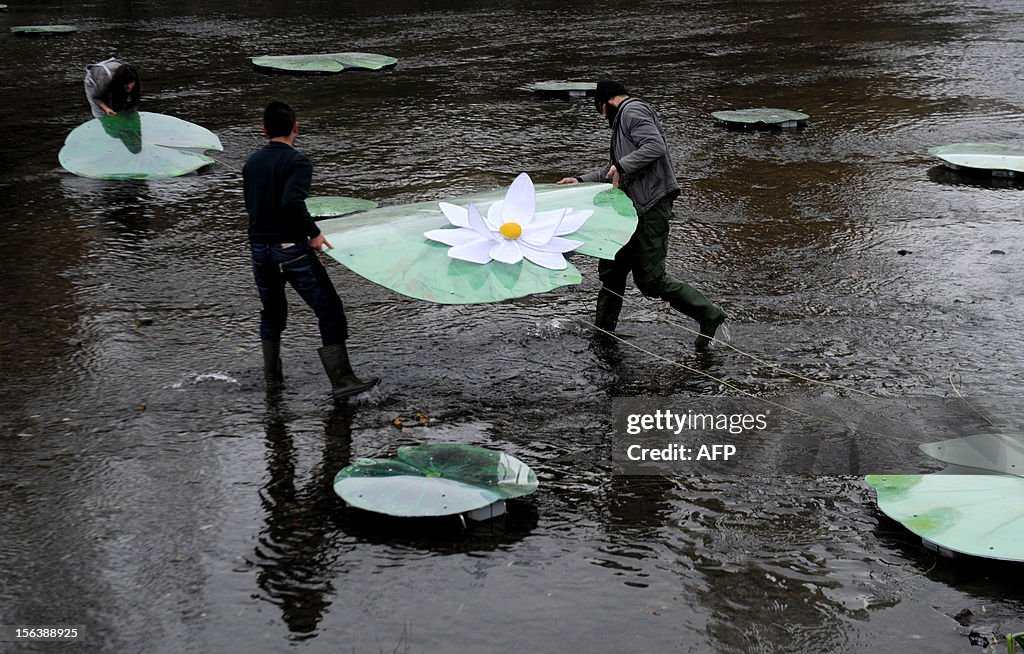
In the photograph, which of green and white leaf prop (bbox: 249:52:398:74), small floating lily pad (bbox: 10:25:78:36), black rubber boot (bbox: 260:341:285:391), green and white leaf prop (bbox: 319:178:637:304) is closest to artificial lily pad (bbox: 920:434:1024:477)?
green and white leaf prop (bbox: 319:178:637:304)

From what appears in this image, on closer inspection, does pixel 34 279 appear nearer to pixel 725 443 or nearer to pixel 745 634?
pixel 725 443

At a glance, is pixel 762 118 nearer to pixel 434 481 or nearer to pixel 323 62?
pixel 323 62

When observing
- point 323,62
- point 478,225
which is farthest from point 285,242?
point 323,62

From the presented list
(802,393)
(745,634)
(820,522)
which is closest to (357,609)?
(745,634)

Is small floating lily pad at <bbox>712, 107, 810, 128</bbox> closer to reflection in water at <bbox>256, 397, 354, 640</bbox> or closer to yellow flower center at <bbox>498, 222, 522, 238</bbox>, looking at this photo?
yellow flower center at <bbox>498, 222, 522, 238</bbox>

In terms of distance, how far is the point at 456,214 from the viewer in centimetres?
548

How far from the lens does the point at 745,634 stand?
385 centimetres

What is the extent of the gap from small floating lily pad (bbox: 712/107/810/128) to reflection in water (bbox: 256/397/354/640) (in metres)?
7.59

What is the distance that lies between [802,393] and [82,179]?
7.20 m

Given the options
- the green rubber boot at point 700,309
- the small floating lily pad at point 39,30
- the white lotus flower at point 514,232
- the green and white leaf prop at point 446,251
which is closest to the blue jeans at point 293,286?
the green and white leaf prop at point 446,251

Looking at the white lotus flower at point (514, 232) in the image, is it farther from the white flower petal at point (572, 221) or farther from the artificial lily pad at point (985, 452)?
the artificial lily pad at point (985, 452)

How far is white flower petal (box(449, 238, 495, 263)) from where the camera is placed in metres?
5.14

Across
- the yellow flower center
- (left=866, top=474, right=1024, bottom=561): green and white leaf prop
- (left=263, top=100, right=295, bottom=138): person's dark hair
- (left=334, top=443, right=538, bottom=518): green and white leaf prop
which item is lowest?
(left=334, top=443, right=538, bottom=518): green and white leaf prop

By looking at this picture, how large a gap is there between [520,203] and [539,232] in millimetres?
259
